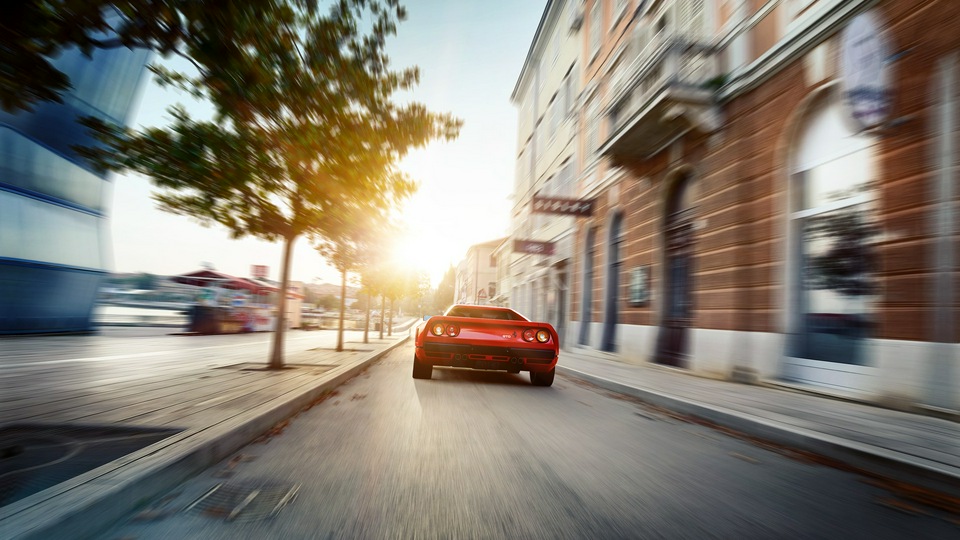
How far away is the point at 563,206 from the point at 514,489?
15066 mm

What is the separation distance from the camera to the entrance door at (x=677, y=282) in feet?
38.1

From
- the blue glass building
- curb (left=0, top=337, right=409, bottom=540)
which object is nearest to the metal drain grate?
curb (left=0, top=337, right=409, bottom=540)

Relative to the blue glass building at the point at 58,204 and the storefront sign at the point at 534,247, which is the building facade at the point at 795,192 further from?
the blue glass building at the point at 58,204

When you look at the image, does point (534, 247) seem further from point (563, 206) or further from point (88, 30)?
point (88, 30)

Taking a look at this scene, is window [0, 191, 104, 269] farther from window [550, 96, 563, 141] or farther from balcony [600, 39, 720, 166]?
window [550, 96, 563, 141]

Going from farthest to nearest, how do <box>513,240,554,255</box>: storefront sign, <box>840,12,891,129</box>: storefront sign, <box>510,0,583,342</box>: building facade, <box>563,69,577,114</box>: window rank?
1. <box>563,69,577,114</box>: window
2. <box>510,0,583,342</box>: building facade
3. <box>513,240,554,255</box>: storefront sign
4. <box>840,12,891,129</box>: storefront sign

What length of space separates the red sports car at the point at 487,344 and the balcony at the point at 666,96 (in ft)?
20.4

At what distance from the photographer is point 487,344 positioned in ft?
23.5

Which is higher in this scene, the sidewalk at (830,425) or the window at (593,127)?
the window at (593,127)

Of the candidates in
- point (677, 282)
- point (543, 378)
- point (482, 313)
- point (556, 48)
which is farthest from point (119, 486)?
point (556, 48)

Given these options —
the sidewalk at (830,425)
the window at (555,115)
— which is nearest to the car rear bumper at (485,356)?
the sidewalk at (830,425)

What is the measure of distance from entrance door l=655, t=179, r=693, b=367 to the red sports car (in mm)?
5312

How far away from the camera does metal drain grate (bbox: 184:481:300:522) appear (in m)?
2.37

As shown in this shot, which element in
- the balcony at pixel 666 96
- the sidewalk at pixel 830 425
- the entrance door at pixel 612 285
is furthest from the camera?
the entrance door at pixel 612 285
